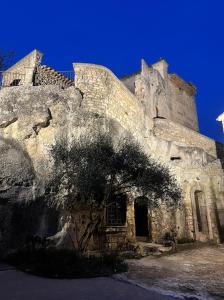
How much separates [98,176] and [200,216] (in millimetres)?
12737

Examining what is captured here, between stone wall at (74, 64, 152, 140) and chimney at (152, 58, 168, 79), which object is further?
chimney at (152, 58, 168, 79)

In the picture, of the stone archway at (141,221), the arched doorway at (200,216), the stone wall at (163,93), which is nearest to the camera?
the stone archway at (141,221)

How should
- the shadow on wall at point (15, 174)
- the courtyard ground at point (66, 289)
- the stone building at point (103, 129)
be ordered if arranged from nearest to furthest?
the courtyard ground at point (66, 289)
the shadow on wall at point (15, 174)
the stone building at point (103, 129)

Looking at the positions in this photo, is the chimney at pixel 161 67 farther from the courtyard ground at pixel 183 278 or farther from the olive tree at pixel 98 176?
the courtyard ground at pixel 183 278

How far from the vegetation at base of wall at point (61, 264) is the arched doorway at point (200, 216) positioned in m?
11.2

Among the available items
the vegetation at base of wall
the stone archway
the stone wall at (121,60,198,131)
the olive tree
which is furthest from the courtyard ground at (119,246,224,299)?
the stone wall at (121,60,198,131)

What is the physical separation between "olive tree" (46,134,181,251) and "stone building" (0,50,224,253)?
3.49 feet

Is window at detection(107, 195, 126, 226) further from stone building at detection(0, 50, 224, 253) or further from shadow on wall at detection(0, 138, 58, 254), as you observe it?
shadow on wall at detection(0, 138, 58, 254)

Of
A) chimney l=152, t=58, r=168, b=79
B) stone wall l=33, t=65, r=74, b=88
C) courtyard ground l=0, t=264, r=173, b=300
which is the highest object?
→ chimney l=152, t=58, r=168, b=79

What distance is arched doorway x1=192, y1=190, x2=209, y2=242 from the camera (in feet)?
60.0

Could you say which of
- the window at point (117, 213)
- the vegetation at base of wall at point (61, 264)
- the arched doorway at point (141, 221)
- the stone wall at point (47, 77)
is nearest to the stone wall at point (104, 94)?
A: the stone wall at point (47, 77)

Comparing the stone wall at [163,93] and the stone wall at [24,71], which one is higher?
the stone wall at [163,93]

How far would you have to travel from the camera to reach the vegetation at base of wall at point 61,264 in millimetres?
6891

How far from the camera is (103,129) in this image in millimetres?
14445
